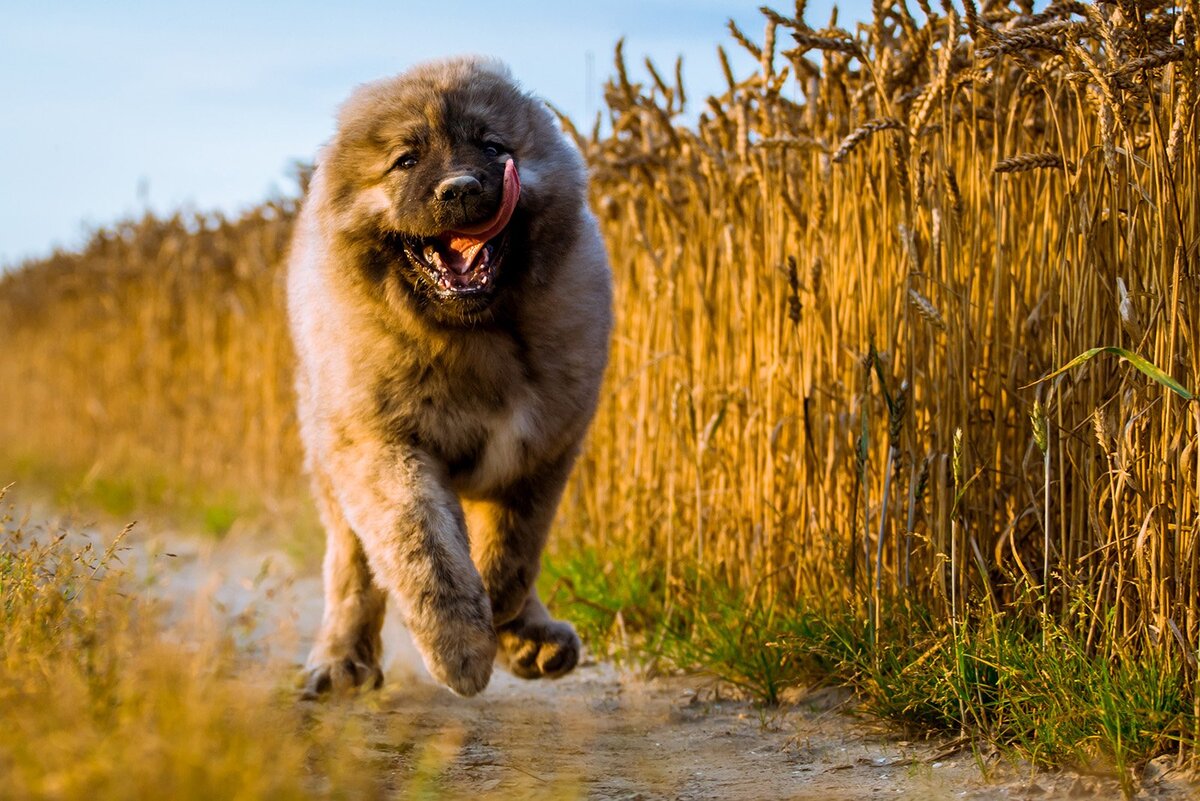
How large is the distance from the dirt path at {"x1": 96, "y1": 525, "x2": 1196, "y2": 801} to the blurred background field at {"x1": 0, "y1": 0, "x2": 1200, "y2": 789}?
0.12m

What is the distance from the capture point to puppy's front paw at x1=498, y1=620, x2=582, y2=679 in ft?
12.4

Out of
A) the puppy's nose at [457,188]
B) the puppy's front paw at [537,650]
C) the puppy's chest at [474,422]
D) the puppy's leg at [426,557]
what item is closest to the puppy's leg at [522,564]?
the puppy's front paw at [537,650]

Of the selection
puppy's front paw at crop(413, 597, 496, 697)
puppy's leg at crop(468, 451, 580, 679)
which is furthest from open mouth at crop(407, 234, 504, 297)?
puppy's front paw at crop(413, 597, 496, 697)

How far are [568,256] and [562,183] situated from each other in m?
0.23

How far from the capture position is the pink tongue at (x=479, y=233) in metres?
3.38

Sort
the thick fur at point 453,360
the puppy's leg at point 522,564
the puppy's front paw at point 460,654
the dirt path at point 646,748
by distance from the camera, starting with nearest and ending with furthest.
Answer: the dirt path at point 646,748 → the puppy's front paw at point 460,654 → the thick fur at point 453,360 → the puppy's leg at point 522,564

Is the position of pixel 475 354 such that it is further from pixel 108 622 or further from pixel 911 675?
pixel 911 675

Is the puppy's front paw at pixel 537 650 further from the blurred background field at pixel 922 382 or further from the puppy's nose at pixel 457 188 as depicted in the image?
the puppy's nose at pixel 457 188

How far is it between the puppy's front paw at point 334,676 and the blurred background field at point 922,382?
1.02 m

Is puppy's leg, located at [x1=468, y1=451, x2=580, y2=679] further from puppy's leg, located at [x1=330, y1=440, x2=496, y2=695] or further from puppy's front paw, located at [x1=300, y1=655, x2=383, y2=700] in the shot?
puppy's front paw, located at [x1=300, y1=655, x2=383, y2=700]

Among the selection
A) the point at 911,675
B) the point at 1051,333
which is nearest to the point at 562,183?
the point at 1051,333

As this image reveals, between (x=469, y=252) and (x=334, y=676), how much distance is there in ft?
5.19

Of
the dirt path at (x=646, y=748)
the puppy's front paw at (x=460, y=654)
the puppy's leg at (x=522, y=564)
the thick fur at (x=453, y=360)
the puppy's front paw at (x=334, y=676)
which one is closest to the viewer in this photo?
the dirt path at (x=646, y=748)

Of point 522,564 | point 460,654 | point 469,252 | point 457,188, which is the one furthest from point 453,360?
point 460,654
